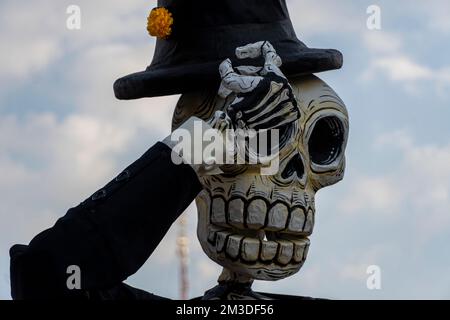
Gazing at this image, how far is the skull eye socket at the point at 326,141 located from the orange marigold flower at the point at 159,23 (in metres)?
0.62

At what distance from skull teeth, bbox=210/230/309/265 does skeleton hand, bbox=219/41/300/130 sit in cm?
43

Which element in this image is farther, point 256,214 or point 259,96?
point 256,214

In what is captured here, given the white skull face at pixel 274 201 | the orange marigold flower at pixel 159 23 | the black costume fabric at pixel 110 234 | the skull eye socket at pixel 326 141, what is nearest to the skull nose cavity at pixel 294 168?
the white skull face at pixel 274 201

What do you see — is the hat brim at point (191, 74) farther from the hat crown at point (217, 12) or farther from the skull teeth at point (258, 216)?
the skull teeth at point (258, 216)

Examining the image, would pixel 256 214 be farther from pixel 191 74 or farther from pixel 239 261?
pixel 191 74

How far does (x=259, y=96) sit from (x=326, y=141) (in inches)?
22.6

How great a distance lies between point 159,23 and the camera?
7.04 metres

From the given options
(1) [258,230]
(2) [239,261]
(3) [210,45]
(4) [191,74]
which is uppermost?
(3) [210,45]

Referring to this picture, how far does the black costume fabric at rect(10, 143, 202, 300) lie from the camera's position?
655 cm

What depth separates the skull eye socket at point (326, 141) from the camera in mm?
7175

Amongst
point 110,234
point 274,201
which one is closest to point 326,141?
point 274,201

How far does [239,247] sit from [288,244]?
180mm

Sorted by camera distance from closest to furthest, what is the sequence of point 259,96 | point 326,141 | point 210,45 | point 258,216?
point 259,96
point 258,216
point 210,45
point 326,141
